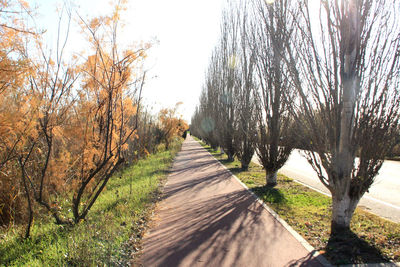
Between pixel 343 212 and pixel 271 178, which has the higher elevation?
pixel 343 212

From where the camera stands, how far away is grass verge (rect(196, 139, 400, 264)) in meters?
3.52

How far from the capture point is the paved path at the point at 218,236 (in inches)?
138

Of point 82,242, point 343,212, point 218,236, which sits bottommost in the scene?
point 218,236

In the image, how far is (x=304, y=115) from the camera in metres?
4.59

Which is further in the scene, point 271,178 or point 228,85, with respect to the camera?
point 228,85

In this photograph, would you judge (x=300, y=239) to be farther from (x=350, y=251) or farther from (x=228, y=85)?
(x=228, y=85)

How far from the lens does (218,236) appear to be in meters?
4.30

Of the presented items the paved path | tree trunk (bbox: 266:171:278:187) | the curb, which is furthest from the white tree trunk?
the curb

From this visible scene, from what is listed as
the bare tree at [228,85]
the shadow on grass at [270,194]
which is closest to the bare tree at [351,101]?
the shadow on grass at [270,194]

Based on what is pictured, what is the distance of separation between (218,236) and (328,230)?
191 cm

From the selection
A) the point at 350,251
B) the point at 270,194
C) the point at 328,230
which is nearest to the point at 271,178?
the point at 270,194

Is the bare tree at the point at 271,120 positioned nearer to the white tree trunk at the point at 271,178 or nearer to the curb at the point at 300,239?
the white tree trunk at the point at 271,178

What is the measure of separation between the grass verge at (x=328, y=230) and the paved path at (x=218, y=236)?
347 mm

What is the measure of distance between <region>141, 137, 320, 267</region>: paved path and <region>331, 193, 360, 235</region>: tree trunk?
79 cm
